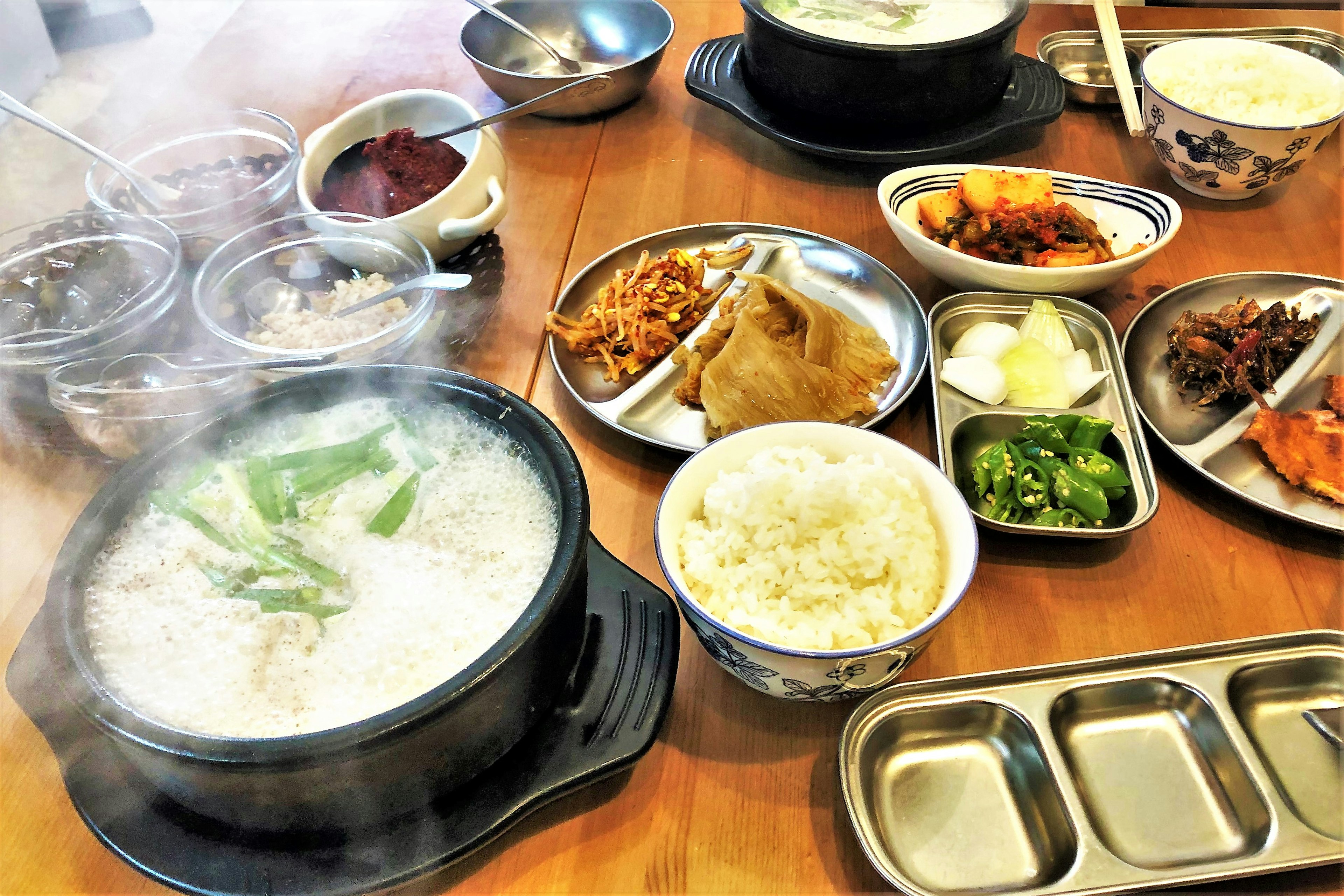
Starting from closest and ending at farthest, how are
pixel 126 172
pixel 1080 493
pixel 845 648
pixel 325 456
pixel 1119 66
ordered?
pixel 845 648 → pixel 325 456 → pixel 1080 493 → pixel 126 172 → pixel 1119 66

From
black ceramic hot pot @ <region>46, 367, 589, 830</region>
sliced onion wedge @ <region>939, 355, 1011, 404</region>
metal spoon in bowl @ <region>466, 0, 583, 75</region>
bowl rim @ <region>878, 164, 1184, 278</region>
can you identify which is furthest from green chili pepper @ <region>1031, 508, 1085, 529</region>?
metal spoon in bowl @ <region>466, 0, 583, 75</region>

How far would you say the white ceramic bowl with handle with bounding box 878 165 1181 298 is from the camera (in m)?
1.56

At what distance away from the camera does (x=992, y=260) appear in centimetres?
166

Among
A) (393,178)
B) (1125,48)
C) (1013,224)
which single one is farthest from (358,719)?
(1125,48)

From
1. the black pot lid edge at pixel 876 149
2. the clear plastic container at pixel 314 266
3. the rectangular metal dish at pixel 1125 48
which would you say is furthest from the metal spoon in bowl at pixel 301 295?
the rectangular metal dish at pixel 1125 48

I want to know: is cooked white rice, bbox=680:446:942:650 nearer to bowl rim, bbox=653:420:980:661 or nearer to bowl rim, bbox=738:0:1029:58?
bowl rim, bbox=653:420:980:661

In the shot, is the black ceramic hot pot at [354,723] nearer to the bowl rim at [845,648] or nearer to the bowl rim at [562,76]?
the bowl rim at [845,648]

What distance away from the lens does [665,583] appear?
1.26 metres

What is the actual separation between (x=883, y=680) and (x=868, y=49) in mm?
1482

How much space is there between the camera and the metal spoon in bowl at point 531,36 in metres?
2.27

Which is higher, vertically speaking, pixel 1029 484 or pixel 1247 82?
pixel 1247 82

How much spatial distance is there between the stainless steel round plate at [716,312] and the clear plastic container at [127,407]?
0.61 m

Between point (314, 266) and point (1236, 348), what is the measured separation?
6.02 ft

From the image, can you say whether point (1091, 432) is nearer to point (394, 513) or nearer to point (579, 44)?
point (394, 513)
